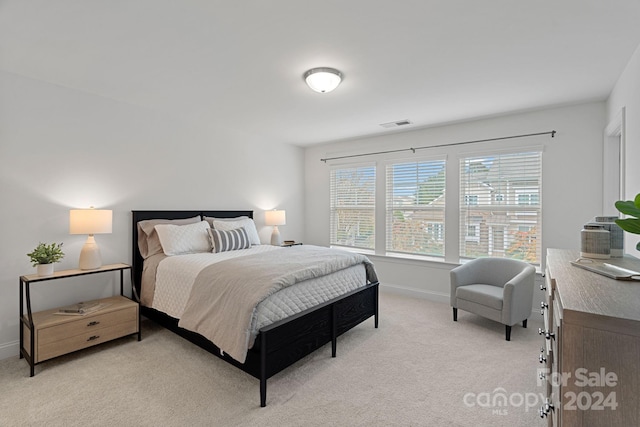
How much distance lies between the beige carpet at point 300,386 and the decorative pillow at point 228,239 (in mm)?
1058

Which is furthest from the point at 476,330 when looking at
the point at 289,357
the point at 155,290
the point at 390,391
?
the point at 155,290

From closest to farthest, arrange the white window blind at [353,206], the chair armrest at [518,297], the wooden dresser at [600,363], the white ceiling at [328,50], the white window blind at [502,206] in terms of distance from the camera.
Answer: the wooden dresser at [600,363] < the white ceiling at [328,50] < the chair armrest at [518,297] < the white window blind at [502,206] < the white window blind at [353,206]

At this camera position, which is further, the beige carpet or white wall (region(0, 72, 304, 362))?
white wall (region(0, 72, 304, 362))

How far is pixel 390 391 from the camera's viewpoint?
7.18 ft

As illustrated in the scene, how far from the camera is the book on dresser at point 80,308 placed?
266 centimetres

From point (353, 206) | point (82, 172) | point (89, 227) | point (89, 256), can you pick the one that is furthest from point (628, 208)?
point (353, 206)

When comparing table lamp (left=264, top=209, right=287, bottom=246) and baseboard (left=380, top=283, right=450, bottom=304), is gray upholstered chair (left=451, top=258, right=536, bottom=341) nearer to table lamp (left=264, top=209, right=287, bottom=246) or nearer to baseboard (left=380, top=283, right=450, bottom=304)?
baseboard (left=380, top=283, right=450, bottom=304)

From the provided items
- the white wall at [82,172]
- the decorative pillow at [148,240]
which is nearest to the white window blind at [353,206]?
the white wall at [82,172]

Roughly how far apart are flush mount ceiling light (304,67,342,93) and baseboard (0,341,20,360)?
138 inches

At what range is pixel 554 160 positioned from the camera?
3.48 metres

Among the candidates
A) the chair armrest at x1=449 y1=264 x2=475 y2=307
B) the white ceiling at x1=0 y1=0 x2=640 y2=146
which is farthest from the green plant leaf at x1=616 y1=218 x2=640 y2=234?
the chair armrest at x1=449 y1=264 x2=475 y2=307

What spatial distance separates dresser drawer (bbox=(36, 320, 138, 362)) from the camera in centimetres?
242

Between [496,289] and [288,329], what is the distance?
2.51 metres

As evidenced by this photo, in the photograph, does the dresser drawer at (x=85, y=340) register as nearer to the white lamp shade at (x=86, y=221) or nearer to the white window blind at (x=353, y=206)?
the white lamp shade at (x=86, y=221)
